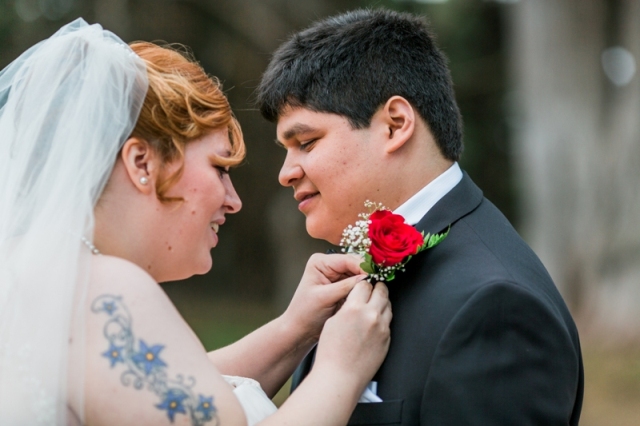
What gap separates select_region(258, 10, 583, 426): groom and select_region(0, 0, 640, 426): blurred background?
499cm

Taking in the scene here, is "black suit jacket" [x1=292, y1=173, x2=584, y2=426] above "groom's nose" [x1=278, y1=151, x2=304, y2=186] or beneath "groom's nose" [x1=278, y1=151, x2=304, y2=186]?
beneath

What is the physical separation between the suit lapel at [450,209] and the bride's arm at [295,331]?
307mm

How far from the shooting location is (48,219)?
8.16ft

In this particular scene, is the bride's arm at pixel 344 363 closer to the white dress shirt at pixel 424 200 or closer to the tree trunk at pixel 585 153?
the white dress shirt at pixel 424 200

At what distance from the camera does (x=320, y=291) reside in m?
3.07

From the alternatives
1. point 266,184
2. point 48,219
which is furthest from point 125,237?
point 266,184

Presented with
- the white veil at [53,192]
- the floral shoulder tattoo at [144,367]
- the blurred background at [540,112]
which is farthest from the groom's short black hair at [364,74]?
the blurred background at [540,112]

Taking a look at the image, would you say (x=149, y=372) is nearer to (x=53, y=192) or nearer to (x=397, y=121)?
(x=53, y=192)

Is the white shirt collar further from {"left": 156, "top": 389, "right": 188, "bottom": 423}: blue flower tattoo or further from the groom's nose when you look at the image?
{"left": 156, "top": 389, "right": 188, "bottom": 423}: blue flower tattoo

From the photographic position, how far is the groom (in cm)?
238

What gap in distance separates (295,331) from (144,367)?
1.07 m

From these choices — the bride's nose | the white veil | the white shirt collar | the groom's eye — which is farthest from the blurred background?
the white veil

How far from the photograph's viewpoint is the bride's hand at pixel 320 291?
9.81 feet

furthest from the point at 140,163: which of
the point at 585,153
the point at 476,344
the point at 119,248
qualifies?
the point at 585,153
